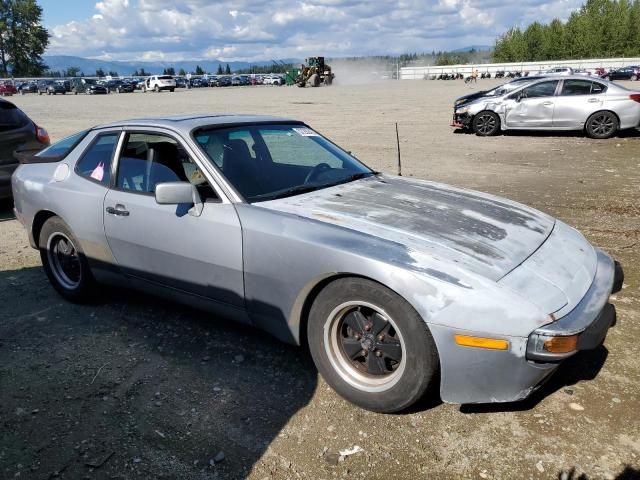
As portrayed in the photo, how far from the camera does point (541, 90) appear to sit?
13.9 meters

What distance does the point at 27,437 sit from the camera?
9.21ft

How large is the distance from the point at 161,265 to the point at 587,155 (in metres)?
10.3

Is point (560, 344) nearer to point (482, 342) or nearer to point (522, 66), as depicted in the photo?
point (482, 342)

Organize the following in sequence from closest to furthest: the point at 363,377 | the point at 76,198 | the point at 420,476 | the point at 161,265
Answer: the point at 420,476 < the point at 363,377 < the point at 161,265 < the point at 76,198

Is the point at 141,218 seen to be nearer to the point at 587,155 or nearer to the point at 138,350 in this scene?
the point at 138,350

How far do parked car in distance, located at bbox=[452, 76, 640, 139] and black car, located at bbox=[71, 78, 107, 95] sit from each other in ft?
161

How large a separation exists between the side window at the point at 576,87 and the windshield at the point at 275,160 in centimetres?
1134

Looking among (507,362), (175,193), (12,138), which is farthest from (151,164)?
(12,138)

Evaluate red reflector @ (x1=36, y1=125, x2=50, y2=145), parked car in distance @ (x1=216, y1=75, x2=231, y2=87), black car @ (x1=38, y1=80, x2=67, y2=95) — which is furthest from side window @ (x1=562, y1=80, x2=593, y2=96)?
parked car in distance @ (x1=216, y1=75, x2=231, y2=87)

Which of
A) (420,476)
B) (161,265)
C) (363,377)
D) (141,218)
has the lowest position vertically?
(420,476)

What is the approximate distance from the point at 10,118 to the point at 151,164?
14.9 feet

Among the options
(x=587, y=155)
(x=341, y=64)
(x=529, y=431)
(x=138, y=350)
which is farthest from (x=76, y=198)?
(x=341, y=64)

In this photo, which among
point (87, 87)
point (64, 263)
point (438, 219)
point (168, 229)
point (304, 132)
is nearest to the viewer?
point (438, 219)

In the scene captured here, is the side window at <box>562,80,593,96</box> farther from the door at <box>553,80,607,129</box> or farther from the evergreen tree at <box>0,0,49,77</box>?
the evergreen tree at <box>0,0,49,77</box>
